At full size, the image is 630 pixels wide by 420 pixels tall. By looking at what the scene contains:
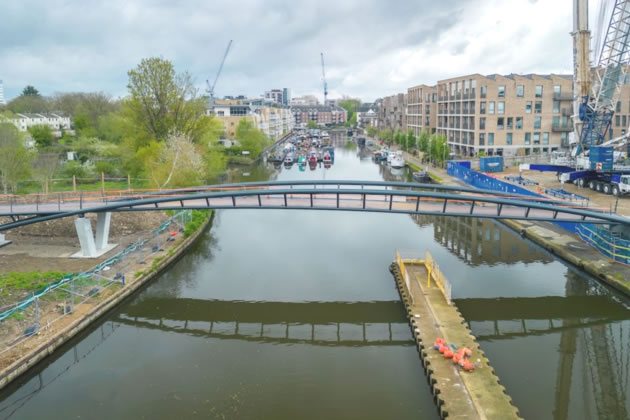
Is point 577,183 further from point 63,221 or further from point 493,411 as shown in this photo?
point 63,221

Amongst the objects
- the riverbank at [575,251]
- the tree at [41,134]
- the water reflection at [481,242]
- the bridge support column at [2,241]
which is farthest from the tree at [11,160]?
the riverbank at [575,251]

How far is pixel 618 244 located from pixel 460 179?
25519 mm

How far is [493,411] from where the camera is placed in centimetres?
1043

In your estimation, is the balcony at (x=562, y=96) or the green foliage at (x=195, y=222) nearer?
the green foliage at (x=195, y=222)

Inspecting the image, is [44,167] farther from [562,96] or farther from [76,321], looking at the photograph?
[562,96]

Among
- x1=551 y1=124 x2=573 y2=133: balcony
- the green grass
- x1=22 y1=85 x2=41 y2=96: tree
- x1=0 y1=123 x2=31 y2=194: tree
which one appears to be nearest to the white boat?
x1=551 y1=124 x2=573 y2=133: balcony

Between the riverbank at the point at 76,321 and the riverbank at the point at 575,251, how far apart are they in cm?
1789

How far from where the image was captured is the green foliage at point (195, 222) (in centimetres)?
2547

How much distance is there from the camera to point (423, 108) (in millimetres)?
73750

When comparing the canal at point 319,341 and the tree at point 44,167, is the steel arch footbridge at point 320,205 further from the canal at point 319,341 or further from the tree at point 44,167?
the tree at point 44,167

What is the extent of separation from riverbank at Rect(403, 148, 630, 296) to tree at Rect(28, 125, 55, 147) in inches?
2320

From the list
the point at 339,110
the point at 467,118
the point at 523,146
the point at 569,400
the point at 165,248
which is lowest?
the point at 569,400

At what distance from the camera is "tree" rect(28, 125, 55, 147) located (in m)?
63.0

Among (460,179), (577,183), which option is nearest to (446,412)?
(577,183)
